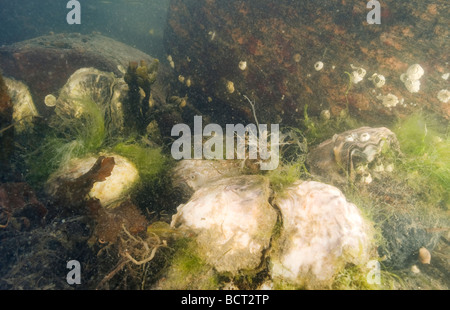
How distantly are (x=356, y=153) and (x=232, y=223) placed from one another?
214cm

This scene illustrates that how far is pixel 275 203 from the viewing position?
2.46 metres

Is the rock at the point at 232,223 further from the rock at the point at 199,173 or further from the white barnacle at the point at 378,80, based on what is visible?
the white barnacle at the point at 378,80

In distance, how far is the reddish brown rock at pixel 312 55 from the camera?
398cm

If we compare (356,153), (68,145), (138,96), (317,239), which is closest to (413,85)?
(356,153)

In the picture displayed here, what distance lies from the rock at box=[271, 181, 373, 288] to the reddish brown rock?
2.70 metres

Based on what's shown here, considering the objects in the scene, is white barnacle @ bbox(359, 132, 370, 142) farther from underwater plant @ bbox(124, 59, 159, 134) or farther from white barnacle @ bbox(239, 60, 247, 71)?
underwater plant @ bbox(124, 59, 159, 134)

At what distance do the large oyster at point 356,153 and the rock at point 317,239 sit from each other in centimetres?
104

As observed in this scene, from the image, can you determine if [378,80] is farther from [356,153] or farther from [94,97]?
→ [94,97]

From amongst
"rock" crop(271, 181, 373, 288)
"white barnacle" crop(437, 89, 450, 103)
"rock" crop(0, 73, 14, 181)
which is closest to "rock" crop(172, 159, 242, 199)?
"rock" crop(271, 181, 373, 288)

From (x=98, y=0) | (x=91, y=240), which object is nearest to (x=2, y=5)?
(x=98, y=0)

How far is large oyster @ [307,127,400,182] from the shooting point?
3248mm

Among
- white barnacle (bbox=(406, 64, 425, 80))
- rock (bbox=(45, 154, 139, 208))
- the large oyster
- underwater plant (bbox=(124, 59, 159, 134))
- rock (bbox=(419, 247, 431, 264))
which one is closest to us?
rock (bbox=(45, 154, 139, 208))

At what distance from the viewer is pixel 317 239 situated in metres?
2.23

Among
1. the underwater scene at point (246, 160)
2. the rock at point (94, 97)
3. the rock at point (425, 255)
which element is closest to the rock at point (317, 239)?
the underwater scene at point (246, 160)
